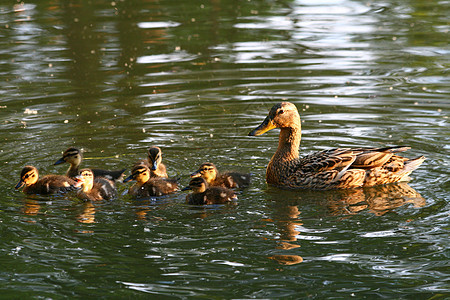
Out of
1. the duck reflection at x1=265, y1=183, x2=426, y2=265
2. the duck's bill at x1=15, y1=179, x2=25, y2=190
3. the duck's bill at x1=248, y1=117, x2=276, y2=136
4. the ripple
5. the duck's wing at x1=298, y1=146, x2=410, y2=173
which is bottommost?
the duck reflection at x1=265, y1=183, x2=426, y2=265

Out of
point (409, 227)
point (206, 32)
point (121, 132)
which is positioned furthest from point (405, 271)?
point (206, 32)

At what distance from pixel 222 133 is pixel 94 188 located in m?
2.48

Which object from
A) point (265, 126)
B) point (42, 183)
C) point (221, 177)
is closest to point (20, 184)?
point (42, 183)

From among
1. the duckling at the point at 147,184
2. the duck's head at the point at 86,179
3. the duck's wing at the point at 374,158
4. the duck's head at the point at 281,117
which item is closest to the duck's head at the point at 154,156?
the duckling at the point at 147,184

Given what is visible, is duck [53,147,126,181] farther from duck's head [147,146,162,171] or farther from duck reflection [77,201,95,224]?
duck reflection [77,201,95,224]

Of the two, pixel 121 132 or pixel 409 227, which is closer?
pixel 409 227

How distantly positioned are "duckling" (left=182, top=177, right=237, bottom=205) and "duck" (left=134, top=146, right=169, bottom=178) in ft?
2.15

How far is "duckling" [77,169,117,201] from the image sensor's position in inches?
267

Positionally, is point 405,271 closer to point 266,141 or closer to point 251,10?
point 266,141

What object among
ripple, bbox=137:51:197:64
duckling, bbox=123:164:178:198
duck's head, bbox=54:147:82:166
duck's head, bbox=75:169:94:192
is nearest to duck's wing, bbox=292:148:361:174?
duckling, bbox=123:164:178:198

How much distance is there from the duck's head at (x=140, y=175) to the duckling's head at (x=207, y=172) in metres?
0.48

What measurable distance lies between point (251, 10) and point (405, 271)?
1230 centimetres

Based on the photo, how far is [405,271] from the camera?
4926mm

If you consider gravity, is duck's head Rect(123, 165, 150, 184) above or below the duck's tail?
above
